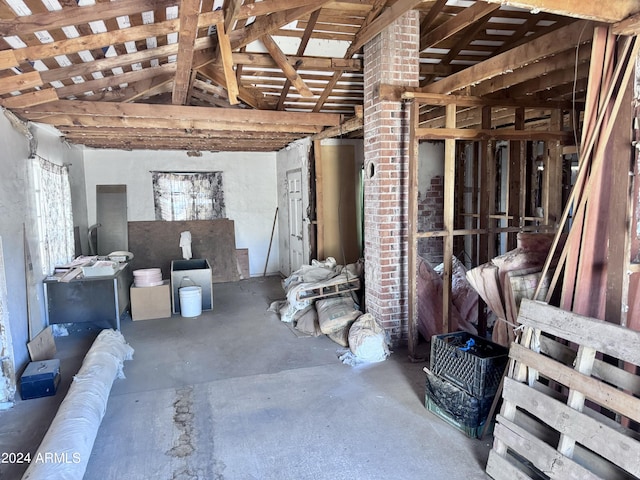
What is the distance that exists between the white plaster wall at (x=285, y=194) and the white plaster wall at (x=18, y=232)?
3.88m

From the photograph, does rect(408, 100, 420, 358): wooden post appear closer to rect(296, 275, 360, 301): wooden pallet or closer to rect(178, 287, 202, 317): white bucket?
rect(296, 275, 360, 301): wooden pallet

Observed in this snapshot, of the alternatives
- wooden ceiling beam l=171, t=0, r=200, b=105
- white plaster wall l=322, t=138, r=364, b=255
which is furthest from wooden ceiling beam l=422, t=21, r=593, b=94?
white plaster wall l=322, t=138, r=364, b=255

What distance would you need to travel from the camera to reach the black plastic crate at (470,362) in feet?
9.42

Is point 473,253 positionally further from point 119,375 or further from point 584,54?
point 119,375

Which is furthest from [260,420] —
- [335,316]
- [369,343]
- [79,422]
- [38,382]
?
[38,382]

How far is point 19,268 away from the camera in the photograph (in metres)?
4.14

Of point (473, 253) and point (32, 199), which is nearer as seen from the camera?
point (32, 199)

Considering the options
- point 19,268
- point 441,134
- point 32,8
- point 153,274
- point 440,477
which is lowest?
point 440,477

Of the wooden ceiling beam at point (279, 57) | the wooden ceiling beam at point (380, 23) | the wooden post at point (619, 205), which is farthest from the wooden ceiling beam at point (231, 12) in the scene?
the wooden post at point (619, 205)

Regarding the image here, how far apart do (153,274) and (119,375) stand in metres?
2.34

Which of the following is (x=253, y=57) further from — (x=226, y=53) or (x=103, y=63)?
(x=103, y=63)

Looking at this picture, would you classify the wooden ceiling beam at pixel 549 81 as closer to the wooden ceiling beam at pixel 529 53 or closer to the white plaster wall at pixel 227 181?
the wooden ceiling beam at pixel 529 53

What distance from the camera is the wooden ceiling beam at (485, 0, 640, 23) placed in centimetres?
208

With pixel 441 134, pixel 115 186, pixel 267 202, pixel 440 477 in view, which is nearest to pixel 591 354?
pixel 440 477
